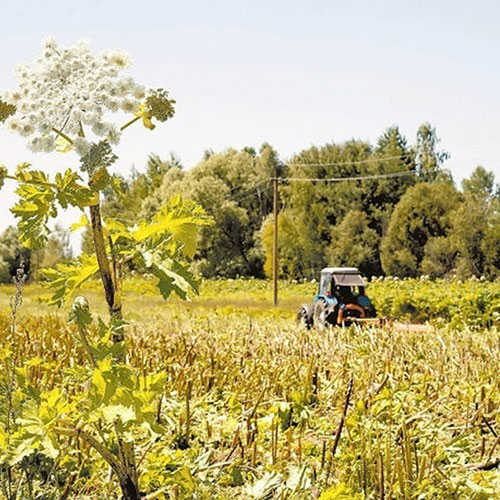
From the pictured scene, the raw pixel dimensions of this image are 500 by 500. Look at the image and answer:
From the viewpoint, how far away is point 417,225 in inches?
1599

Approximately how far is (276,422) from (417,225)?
125ft

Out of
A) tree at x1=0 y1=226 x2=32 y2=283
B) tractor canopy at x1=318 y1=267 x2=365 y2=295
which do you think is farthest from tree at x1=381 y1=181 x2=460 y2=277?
tractor canopy at x1=318 y1=267 x2=365 y2=295

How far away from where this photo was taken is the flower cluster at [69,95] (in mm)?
2459

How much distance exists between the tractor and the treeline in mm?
22738

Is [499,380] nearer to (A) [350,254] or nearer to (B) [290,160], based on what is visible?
(A) [350,254]

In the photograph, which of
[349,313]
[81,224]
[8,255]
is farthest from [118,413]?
[8,255]

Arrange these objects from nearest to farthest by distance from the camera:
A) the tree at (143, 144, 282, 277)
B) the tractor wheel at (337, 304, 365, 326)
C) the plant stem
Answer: the plant stem
the tractor wheel at (337, 304, 365, 326)
the tree at (143, 144, 282, 277)

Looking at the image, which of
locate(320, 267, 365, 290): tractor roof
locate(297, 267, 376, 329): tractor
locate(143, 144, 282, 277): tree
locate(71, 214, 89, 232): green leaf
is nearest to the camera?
locate(71, 214, 89, 232): green leaf

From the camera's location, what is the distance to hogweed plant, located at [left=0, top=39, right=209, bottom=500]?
96.2 inches

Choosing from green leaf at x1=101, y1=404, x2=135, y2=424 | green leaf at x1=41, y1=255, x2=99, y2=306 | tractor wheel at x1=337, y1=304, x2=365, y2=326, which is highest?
green leaf at x1=41, y1=255, x2=99, y2=306

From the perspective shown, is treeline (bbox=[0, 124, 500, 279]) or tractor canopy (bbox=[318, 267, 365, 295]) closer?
tractor canopy (bbox=[318, 267, 365, 295])

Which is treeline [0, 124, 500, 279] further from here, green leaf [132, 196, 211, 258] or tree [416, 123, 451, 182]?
green leaf [132, 196, 211, 258]

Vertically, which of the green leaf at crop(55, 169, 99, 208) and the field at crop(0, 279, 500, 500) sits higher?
the green leaf at crop(55, 169, 99, 208)

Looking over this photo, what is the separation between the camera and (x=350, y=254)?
144 ft
